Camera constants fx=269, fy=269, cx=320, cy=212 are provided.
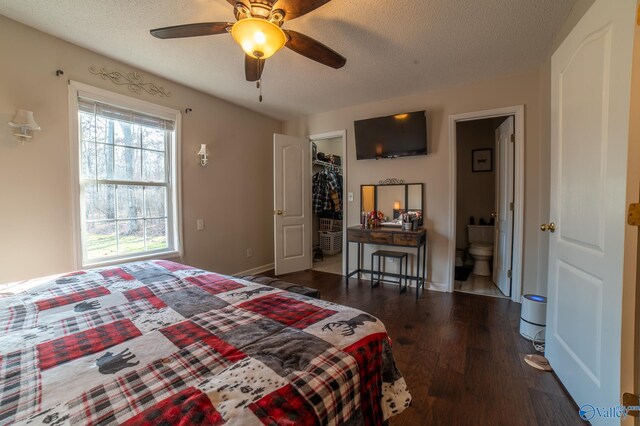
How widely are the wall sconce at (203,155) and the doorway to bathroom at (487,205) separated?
296 centimetres

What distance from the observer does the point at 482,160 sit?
450 centimetres

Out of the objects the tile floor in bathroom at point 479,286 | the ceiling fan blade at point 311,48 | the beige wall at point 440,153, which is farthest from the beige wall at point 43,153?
the tile floor in bathroom at point 479,286

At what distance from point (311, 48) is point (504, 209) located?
2.88 metres

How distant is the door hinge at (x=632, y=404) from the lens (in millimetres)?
1056

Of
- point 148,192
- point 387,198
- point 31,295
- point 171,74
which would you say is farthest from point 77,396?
point 387,198

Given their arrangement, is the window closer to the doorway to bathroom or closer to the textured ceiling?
the textured ceiling

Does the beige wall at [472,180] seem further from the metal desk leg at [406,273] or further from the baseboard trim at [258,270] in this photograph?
the baseboard trim at [258,270]

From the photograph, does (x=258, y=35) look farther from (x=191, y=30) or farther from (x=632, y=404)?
(x=632, y=404)

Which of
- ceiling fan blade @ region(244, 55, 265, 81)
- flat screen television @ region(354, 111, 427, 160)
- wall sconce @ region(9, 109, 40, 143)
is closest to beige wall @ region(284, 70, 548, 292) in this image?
flat screen television @ region(354, 111, 427, 160)

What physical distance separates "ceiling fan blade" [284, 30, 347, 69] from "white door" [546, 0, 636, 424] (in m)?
1.34

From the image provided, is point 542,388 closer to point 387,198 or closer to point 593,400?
point 593,400

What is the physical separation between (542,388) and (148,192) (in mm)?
3641

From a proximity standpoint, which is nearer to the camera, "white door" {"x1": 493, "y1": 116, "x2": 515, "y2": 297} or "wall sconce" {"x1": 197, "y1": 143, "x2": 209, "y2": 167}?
"white door" {"x1": 493, "y1": 116, "x2": 515, "y2": 297}

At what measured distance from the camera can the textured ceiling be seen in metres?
1.86
